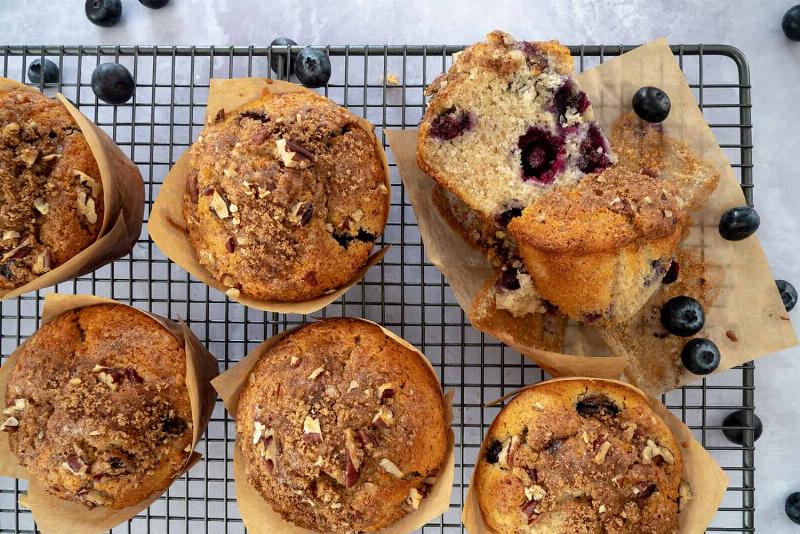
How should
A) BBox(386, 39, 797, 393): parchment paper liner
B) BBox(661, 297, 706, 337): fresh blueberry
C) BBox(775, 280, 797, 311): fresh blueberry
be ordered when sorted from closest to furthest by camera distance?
BBox(661, 297, 706, 337): fresh blueberry < BBox(386, 39, 797, 393): parchment paper liner < BBox(775, 280, 797, 311): fresh blueberry

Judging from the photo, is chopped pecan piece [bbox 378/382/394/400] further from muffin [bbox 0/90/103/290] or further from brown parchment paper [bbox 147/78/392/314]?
muffin [bbox 0/90/103/290]

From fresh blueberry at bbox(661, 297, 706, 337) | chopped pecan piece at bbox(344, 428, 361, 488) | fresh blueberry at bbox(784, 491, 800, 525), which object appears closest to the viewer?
chopped pecan piece at bbox(344, 428, 361, 488)

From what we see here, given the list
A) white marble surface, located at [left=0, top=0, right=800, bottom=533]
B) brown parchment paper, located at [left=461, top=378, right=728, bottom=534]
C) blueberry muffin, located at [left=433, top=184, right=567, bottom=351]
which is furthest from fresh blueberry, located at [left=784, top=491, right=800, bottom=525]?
blueberry muffin, located at [left=433, top=184, right=567, bottom=351]

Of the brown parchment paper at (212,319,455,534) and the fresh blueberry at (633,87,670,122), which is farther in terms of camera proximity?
the fresh blueberry at (633,87,670,122)

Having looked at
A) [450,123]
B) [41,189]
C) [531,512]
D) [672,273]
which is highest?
[450,123]

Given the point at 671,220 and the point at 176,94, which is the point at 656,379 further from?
the point at 176,94

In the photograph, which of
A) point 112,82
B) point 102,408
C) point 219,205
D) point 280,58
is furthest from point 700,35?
point 102,408

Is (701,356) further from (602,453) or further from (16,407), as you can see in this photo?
(16,407)
